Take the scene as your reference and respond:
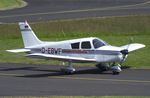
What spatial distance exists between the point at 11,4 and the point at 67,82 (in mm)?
38675

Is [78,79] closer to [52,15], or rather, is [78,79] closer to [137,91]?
[137,91]

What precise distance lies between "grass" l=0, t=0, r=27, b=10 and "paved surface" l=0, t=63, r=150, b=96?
30449 mm

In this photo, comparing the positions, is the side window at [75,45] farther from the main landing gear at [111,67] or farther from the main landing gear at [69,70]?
the main landing gear at [111,67]

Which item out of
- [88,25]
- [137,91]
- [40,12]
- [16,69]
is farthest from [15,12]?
[137,91]

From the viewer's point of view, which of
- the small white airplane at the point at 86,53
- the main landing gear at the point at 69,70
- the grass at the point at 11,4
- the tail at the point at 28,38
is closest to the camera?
the small white airplane at the point at 86,53

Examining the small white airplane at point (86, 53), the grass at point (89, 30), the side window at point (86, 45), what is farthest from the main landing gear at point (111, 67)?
the grass at point (89, 30)

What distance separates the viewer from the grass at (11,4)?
64.5m

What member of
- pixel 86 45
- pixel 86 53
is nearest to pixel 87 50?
pixel 86 53

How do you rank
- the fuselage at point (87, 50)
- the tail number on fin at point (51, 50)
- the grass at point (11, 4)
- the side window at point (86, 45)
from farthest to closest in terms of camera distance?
the grass at point (11, 4), the tail number on fin at point (51, 50), the side window at point (86, 45), the fuselage at point (87, 50)

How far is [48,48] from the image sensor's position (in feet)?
106

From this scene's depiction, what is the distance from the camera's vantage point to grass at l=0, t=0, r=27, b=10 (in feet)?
212

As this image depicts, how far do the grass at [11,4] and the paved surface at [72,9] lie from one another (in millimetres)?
920

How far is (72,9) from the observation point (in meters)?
60.4

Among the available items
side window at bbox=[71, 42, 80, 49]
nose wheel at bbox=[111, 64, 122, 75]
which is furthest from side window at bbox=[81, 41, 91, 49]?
nose wheel at bbox=[111, 64, 122, 75]
